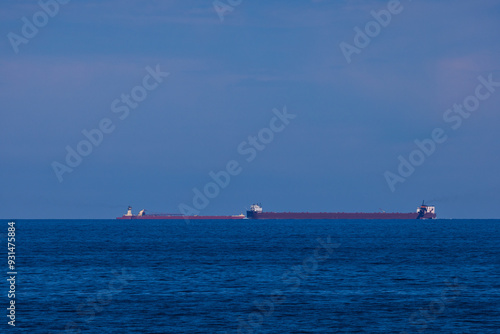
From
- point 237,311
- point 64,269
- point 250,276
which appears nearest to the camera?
point 237,311

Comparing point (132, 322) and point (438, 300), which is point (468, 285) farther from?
point (132, 322)

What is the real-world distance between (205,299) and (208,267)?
89.3 feet

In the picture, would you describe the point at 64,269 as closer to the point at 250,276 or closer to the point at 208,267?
the point at 208,267

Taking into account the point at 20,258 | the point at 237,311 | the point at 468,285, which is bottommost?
the point at 237,311

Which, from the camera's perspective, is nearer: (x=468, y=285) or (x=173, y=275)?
(x=468, y=285)

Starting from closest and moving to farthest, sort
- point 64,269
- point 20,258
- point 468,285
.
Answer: point 468,285 → point 64,269 → point 20,258

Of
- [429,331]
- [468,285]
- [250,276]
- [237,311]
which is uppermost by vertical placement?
[250,276]

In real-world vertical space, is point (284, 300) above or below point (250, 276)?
below

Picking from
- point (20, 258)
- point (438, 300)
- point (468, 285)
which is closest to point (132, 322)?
point (438, 300)

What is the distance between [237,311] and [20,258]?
56455 millimetres

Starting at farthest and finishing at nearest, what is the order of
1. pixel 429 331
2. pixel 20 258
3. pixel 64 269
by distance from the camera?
pixel 20 258, pixel 64 269, pixel 429 331

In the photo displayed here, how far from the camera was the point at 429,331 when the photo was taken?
1726 inches

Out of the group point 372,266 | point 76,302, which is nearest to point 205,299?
point 76,302

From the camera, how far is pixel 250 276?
72750 mm
